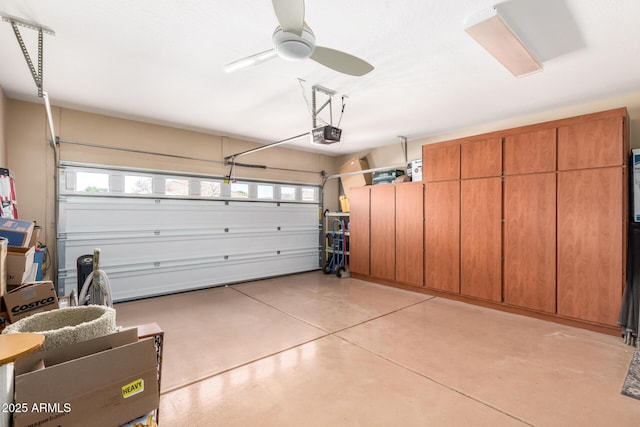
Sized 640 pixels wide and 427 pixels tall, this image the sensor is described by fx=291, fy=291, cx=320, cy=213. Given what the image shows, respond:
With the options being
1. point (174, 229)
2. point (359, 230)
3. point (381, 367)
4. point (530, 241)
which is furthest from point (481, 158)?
point (174, 229)

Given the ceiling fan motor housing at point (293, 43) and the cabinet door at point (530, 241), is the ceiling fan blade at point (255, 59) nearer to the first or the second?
the ceiling fan motor housing at point (293, 43)

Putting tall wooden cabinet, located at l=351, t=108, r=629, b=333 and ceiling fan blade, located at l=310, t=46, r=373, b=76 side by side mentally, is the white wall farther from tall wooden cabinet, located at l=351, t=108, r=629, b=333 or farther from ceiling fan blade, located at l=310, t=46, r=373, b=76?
ceiling fan blade, located at l=310, t=46, r=373, b=76

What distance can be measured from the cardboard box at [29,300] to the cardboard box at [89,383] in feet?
3.48

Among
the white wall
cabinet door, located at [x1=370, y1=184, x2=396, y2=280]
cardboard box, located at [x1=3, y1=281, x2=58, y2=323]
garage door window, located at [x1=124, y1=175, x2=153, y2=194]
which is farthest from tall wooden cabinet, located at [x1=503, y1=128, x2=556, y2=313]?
garage door window, located at [x1=124, y1=175, x2=153, y2=194]

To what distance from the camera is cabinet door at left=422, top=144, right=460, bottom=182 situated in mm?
4593

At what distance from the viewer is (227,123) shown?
4.91 metres

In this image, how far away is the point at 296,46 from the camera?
187cm

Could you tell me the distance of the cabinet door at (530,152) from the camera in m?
3.69

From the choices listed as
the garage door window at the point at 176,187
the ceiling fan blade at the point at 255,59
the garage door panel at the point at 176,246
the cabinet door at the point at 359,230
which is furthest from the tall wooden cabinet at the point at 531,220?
the garage door window at the point at 176,187

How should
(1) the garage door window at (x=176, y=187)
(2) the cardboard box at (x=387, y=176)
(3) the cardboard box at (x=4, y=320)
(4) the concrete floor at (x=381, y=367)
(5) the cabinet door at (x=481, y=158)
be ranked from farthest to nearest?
(2) the cardboard box at (x=387, y=176), (1) the garage door window at (x=176, y=187), (5) the cabinet door at (x=481, y=158), (4) the concrete floor at (x=381, y=367), (3) the cardboard box at (x=4, y=320)

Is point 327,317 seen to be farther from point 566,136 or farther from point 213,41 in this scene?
point 566,136

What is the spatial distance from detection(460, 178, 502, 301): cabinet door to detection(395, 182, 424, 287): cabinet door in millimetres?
723

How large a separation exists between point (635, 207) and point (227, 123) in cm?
555

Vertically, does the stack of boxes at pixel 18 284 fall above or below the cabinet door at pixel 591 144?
below
